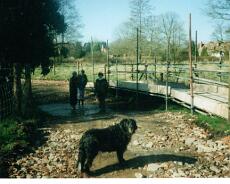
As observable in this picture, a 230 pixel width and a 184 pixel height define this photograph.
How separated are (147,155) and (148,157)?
0.52 ft

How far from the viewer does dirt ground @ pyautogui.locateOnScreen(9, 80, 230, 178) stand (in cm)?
726

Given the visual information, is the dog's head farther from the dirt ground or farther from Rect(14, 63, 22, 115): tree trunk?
Rect(14, 63, 22, 115): tree trunk

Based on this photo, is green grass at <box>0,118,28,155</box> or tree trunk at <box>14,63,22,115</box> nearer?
green grass at <box>0,118,28,155</box>

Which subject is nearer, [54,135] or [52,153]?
[52,153]

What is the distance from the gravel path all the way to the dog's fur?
0.27 m

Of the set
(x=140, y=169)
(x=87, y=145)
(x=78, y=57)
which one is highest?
(x=78, y=57)

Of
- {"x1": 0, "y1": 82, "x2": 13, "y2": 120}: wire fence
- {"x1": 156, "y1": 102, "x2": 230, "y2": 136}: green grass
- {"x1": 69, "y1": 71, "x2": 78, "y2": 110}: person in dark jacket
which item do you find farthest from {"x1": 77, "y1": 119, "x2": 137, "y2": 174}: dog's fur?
{"x1": 69, "y1": 71, "x2": 78, "y2": 110}: person in dark jacket

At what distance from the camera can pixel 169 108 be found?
15.3m

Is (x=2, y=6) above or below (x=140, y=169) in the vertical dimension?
above

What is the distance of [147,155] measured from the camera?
8.46 meters

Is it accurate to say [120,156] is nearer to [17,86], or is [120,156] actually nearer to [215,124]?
[215,124]

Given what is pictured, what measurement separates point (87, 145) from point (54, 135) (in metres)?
3.86

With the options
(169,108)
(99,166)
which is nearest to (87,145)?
(99,166)

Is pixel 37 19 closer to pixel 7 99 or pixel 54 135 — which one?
pixel 7 99
